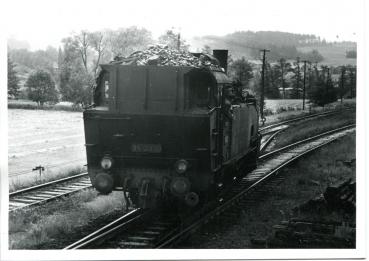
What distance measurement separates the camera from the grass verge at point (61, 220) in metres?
8.08

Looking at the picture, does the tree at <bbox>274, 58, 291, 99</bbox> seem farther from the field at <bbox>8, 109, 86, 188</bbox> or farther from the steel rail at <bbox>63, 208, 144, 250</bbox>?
the steel rail at <bbox>63, 208, 144, 250</bbox>

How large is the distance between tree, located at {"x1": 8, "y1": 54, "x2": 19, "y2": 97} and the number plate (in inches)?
100

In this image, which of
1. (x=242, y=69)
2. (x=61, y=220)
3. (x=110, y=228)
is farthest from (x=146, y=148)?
(x=242, y=69)

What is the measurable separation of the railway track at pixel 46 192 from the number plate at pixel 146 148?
9.27 ft

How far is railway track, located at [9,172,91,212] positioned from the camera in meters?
10.2

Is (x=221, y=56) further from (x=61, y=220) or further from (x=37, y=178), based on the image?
(x=37, y=178)

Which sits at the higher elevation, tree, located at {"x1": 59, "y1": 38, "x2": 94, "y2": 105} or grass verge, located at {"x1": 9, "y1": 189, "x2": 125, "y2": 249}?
tree, located at {"x1": 59, "y1": 38, "x2": 94, "y2": 105}

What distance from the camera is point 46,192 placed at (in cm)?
1126

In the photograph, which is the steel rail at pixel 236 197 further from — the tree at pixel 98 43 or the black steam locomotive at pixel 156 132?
the tree at pixel 98 43

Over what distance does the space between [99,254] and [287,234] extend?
10.2 feet

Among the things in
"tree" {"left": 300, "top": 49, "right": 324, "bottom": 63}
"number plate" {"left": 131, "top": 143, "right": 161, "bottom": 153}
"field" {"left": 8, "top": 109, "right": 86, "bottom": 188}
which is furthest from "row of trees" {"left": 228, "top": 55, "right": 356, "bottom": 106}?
"field" {"left": 8, "top": 109, "right": 86, "bottom": 188}

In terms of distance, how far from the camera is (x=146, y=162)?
8.70 meters

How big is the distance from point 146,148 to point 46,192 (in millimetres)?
3795

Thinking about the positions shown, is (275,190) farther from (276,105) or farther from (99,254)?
(276,105)
